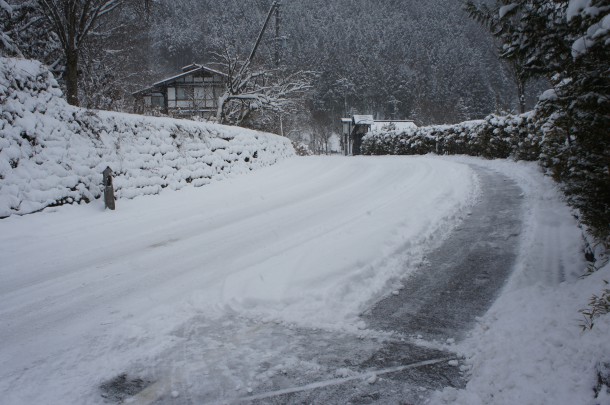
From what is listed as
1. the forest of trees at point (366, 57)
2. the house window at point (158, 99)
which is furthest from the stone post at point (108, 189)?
the forest of trees at point (366, 57)

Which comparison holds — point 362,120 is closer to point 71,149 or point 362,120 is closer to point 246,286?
point 71,149

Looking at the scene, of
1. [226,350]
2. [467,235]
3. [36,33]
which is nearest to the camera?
[226,350]

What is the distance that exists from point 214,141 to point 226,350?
898 centimetres

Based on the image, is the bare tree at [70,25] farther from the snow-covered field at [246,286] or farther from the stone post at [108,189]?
the snow-covered field at [246,286]

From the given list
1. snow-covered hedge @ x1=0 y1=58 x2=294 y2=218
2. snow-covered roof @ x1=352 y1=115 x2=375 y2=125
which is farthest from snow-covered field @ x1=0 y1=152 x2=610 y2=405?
snow-covered roof @ x1=352 y1=115 x2=375 y2=125

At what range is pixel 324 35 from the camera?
2874 inches

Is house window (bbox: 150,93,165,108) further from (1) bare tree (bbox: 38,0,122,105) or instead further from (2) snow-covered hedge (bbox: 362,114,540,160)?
(1) bare tree (bbox: 38,0,122,105)

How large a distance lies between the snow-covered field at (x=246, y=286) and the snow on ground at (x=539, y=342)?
1 cm

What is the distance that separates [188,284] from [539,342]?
10.2 ft

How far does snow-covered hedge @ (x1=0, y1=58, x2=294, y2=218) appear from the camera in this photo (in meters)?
6.16

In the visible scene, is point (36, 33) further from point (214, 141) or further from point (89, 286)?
point (89, 286)

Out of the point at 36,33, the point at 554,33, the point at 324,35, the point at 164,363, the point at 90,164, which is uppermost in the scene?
the point at 324,35

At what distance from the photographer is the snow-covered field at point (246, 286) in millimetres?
2340

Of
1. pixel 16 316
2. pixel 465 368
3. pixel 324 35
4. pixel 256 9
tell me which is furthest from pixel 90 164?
pixel 324 35
